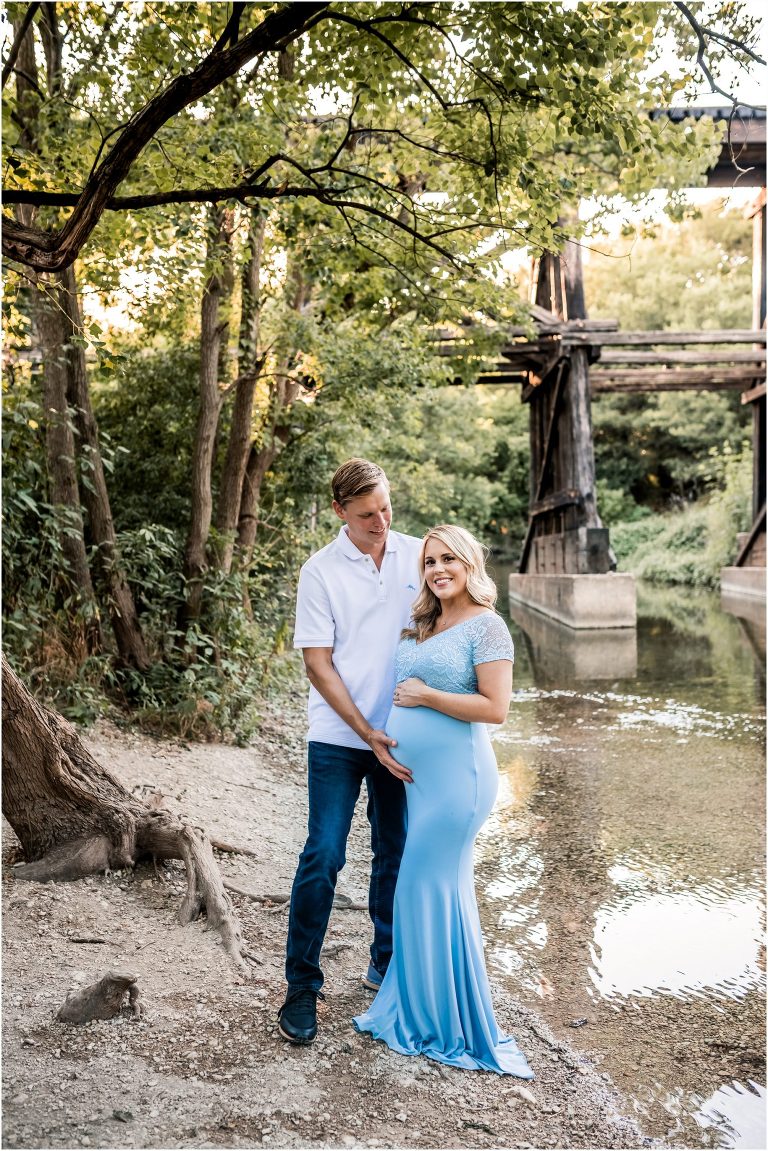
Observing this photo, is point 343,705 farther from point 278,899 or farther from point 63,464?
point 63,464

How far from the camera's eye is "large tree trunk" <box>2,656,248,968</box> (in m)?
4.87

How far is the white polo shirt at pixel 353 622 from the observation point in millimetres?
3686

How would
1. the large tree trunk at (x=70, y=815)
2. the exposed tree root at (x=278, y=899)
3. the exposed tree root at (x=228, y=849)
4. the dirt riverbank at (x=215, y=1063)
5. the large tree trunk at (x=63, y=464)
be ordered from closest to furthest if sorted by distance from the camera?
1. the dirt riverbank at (x=215, y=1063)
2. the large tree trunk at (x=70, y=815)
3. the exposed tree root at (x=278, y=899)
4. the exposed tree root at (x=228, y=849)
5. the large tree trunk at (x=63, y=464)

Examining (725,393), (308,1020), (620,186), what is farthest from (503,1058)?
(725,393)

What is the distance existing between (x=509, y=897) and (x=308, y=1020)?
2.12 m

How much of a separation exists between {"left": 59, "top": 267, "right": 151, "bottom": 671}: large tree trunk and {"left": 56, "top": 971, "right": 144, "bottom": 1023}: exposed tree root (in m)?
4.64

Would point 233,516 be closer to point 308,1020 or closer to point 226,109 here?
point 226,109

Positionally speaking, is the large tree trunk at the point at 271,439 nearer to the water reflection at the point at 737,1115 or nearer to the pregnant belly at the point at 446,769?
the pregnant belly at the point at 446,769

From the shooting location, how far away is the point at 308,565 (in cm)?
375

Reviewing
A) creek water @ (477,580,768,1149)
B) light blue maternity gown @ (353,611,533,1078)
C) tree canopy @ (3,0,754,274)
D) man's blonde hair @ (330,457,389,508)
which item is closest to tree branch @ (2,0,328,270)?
tree canopy @ (3,0,754,274)

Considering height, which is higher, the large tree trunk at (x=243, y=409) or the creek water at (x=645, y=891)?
the large tree trunk at (x=243, y=409)

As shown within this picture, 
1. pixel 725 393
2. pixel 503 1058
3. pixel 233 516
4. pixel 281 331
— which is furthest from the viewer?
pixel 725 393

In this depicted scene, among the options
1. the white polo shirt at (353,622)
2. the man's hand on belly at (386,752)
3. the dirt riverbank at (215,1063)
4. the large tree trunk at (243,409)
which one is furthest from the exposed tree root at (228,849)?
the large tree trunk at (243,409)

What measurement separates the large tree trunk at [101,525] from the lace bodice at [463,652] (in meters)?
5.08
